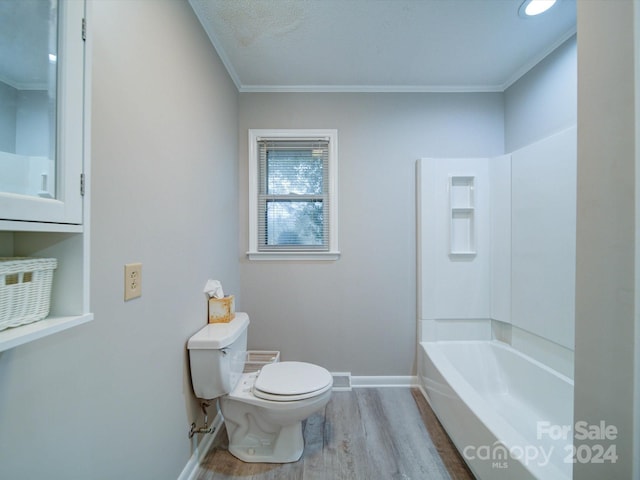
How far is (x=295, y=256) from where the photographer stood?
2154 mm

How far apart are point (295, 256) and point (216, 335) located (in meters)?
0.95

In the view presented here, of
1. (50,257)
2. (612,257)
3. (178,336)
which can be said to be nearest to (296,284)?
(178,336)

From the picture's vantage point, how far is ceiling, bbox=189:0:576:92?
4.67 ft

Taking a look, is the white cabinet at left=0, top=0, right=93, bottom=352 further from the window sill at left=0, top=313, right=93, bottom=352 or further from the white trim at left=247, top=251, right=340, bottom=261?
the white trim at left=247, top=251, right=340, bottom=261

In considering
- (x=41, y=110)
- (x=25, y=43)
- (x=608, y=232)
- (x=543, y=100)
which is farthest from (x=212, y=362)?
(x=543, y=100)

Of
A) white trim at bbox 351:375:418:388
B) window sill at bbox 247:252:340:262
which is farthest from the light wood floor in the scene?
window sill at bbox 247:252:340:262

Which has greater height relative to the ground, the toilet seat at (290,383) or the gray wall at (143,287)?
the gray wall at (143,287)

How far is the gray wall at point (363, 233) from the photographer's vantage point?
84.7 inches

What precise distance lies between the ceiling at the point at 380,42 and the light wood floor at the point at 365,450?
2.55 metres

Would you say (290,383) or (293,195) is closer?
(290,383)

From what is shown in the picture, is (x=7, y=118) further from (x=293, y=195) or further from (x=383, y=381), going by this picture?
(x=383, y=381)

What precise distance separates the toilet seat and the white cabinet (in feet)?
3.38

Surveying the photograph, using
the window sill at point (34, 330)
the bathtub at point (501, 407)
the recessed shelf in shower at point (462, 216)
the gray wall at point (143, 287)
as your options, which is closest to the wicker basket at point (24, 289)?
the window sill at point (34, 330)

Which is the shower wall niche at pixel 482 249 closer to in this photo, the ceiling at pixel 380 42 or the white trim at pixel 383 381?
the white trim at pixel 383 381
